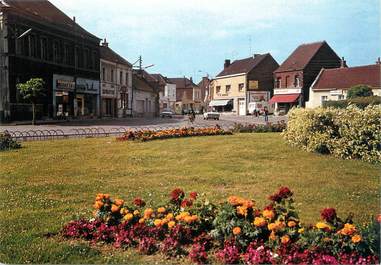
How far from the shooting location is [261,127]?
19.2 ft

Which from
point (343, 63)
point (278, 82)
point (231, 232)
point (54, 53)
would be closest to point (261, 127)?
point (278, 82)

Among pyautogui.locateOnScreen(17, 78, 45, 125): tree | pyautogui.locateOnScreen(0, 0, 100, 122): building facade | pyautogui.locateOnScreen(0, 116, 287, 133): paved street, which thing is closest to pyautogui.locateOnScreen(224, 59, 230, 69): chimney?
pyautogui.locateOnScreen(0, 116, 287, 133): paved street

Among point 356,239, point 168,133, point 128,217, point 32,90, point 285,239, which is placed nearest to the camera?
point 356,239

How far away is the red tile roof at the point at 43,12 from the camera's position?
5.12 m

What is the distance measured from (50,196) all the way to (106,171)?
0.76 meters

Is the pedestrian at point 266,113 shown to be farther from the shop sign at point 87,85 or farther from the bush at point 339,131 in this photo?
the shop sign at point 87,85

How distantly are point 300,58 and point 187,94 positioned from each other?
255 centimetres

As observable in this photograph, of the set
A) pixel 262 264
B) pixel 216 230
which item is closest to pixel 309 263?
pixel 262 264

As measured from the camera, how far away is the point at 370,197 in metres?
4.27

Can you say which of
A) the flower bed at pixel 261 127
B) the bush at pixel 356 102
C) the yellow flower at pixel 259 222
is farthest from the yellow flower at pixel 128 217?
the bush at pixel 356 102

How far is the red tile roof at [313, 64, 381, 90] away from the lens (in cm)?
436

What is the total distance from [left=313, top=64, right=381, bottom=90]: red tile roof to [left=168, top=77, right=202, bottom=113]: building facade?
4.57 feet

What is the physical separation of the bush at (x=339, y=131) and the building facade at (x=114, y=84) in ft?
6.48

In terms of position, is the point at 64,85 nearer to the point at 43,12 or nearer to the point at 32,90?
the point at 32,90
